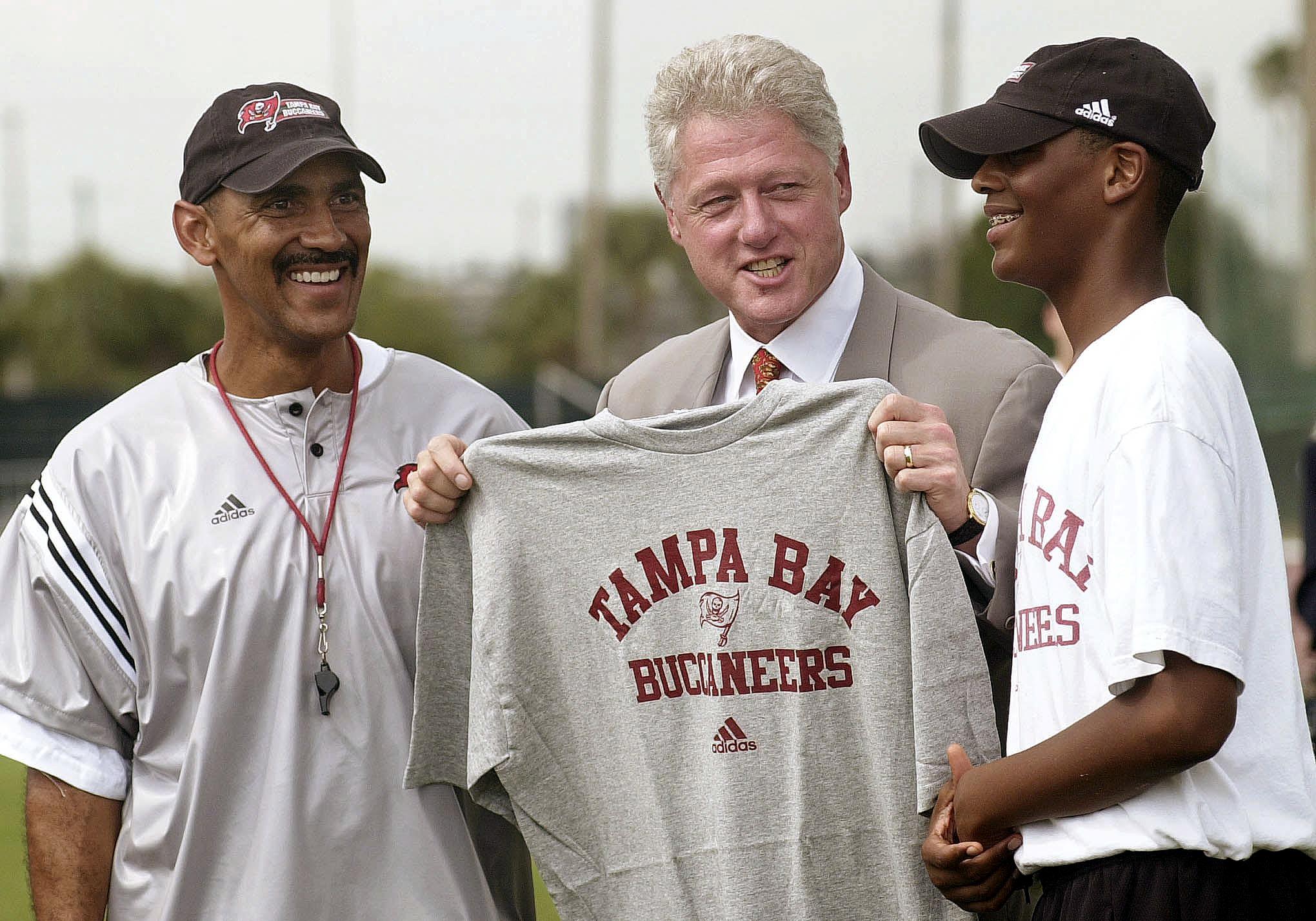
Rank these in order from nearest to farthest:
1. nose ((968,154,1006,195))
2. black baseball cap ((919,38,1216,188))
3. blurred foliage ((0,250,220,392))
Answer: black baseball cap ((919,38,1216,188)) < nose ((968,154,1006,195)) < blurred foliage ((0,250,220,392))

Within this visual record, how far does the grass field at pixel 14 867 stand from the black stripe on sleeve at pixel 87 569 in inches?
107

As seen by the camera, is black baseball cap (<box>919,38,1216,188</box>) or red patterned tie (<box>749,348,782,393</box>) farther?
red patterned tie (<box>749,348,782,393</box>)

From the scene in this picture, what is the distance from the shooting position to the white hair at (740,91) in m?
2.89

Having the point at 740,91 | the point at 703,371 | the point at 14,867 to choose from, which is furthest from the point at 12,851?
the point at 740,91

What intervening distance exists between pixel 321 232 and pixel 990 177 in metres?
1.39

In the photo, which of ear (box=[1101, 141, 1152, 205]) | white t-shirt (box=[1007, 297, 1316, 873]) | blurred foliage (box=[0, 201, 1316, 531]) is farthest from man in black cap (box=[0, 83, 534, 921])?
blurred foliage (box=[0, 201, 1316, 531])

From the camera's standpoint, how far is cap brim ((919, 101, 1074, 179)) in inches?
92.1

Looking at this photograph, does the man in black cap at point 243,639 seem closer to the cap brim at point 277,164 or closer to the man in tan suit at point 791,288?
the cap brim at point 277,164

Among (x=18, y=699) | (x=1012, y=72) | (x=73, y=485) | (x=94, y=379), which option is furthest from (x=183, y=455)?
(x=94, y=379)

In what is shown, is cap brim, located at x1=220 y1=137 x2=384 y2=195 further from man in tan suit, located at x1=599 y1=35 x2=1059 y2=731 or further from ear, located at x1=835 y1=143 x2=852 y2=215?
ear, located at x1=835 y1=143 x2=852 y2=215

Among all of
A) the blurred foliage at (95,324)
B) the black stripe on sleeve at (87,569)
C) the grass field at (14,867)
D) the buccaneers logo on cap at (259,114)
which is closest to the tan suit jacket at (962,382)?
the buccaneers logo on cap at (259,114)

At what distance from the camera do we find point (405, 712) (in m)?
2.89

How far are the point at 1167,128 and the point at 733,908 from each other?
1.54 m

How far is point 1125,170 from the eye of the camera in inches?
90.5
